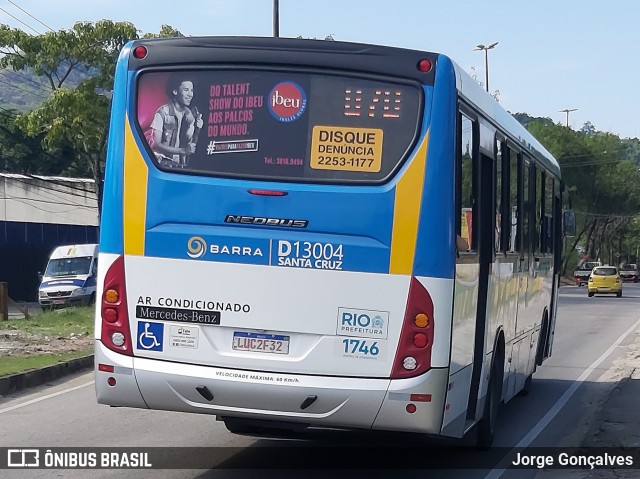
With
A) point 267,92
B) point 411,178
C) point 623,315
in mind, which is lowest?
point 623,315

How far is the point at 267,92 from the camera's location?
25.8 ft

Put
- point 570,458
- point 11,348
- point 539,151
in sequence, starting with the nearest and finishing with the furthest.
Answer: point 570,458
point 539,151
point 11,348

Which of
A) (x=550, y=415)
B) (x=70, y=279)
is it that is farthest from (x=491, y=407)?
(x=70, y=279)

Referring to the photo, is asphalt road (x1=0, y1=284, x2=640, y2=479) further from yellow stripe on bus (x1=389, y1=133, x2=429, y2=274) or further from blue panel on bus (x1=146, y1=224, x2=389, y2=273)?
yellow stripe on bus (x1=389, y1=133, x2=429, y2=274)

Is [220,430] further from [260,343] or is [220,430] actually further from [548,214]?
[548,214]

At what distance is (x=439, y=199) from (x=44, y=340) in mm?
13278

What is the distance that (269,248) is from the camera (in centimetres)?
764

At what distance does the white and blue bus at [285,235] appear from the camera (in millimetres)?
7527

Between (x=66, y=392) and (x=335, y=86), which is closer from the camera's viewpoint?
(x=335, y=86)

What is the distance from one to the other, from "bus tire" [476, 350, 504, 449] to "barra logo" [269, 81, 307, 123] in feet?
12.1

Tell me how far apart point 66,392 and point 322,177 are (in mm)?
7383

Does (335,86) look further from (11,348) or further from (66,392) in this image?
(11,348)

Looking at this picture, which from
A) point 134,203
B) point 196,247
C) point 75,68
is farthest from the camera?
point 75,68

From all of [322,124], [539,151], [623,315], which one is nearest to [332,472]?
[322,124]
